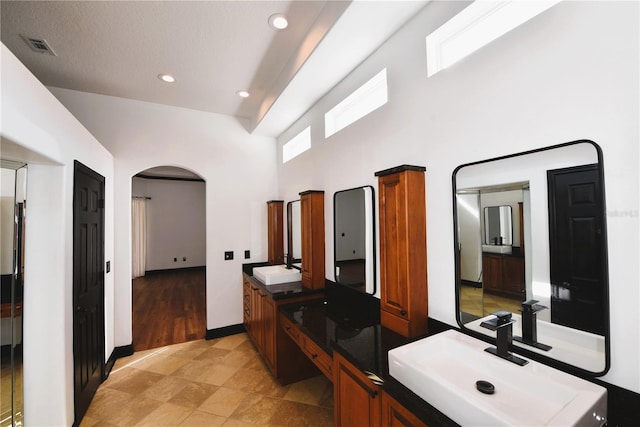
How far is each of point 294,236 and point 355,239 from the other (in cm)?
130

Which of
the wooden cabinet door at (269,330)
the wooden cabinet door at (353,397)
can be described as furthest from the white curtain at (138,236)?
the wooden cabinet door at (353,397)

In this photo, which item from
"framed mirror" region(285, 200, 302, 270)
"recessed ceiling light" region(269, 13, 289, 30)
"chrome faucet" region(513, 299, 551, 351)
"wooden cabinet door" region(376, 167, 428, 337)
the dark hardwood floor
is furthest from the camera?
the dark hardwood floor

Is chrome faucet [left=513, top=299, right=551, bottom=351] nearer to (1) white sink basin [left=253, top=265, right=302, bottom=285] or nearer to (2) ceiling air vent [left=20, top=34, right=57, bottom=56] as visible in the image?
(1) white sink basin [left=253, top=265, right=302, bottom=285]

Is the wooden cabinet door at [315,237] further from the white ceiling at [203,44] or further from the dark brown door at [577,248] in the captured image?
the dark brown door at [577,248]

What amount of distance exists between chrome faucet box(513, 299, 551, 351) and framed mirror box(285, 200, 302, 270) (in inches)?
95.9

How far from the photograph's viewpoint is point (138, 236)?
7.30 metres

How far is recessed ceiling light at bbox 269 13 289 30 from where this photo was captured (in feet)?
6.53

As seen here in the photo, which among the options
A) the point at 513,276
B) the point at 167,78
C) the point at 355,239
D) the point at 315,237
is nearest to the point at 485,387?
the point at 513,276

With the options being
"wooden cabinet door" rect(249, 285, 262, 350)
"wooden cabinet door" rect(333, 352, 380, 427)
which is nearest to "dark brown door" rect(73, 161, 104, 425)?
"wooden cabinet door" rect(249, 285, 262, 350)

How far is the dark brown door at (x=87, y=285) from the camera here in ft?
6.94

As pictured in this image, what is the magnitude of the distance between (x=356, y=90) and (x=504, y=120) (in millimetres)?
1334

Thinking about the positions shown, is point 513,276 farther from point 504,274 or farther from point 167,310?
point 167,310

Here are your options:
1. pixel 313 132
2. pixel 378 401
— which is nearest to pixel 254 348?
pixel 378 401

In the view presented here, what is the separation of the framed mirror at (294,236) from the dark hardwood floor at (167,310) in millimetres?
1682
